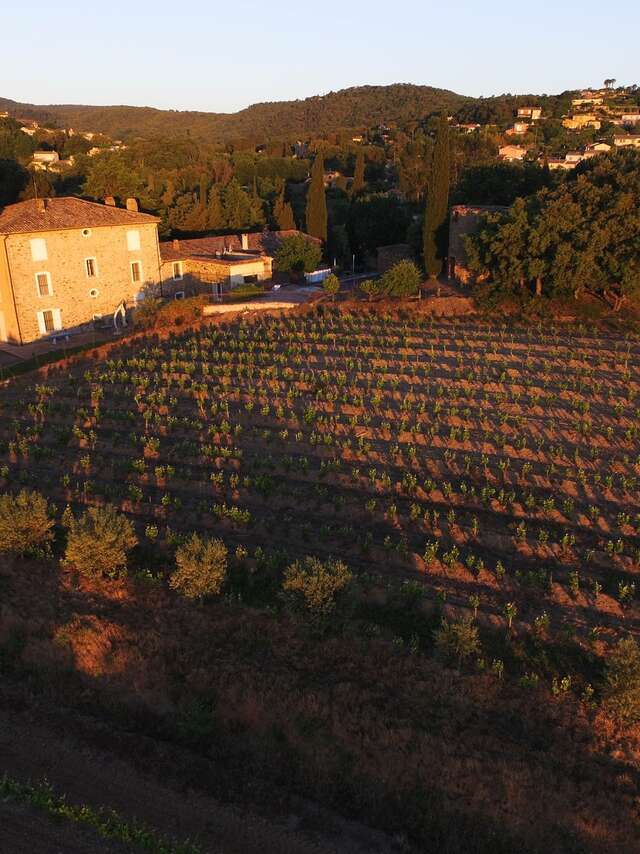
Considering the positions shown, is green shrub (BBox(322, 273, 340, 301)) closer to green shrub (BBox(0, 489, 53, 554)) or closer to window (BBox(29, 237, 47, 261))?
window (BBox(29, 237, 47, 261))

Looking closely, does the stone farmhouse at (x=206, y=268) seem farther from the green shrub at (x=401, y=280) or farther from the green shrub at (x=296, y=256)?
the green shrub at (x=401, y=280)

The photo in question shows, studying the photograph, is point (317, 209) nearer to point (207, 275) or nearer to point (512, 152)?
point (207, 275)

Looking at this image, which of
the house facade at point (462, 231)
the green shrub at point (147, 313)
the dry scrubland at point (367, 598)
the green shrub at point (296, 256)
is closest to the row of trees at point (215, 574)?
the dry scrubland at point (367, 598)

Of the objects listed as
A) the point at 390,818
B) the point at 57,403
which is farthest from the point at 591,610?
Result: the point at 57,403

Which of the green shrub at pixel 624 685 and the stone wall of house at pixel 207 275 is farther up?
the stone wall of house at pixel 207 275

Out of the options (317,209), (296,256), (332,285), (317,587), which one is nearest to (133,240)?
(332,285)

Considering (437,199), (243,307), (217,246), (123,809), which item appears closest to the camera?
(123,809)
